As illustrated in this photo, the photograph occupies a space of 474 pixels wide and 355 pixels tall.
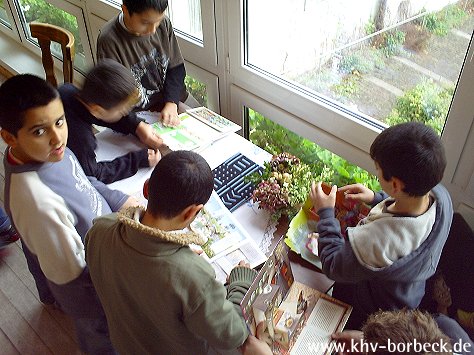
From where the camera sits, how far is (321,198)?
1.35 meters

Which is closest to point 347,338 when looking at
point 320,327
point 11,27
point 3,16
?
point 320,327

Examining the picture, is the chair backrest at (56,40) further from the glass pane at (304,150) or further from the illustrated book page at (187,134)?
the glass pane at (304,150)

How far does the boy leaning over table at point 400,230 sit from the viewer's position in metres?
1.06

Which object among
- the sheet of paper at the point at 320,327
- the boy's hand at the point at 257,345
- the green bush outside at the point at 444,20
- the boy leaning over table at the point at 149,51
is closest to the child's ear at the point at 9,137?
the boy leaning over table at the point at 149,51

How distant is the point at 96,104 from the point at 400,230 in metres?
1.03

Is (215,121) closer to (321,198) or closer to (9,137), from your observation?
(321,198)

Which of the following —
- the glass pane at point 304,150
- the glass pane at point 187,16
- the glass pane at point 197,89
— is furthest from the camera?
the glass pane at point 197,89

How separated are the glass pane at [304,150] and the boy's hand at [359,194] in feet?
0.83

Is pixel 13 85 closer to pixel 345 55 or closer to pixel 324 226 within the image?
pixel 324 226

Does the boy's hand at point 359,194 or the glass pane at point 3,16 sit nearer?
the boy's hand at point 359,194

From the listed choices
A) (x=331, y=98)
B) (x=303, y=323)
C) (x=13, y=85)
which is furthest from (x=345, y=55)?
(x=13, y=85)

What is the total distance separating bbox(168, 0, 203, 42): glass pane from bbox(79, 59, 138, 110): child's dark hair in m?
0.75

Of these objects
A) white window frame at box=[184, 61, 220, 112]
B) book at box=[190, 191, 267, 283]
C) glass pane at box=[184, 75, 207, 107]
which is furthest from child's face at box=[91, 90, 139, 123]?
glass pane at box=[184, 75, 207, 107]

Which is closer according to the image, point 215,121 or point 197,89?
point 215,121
